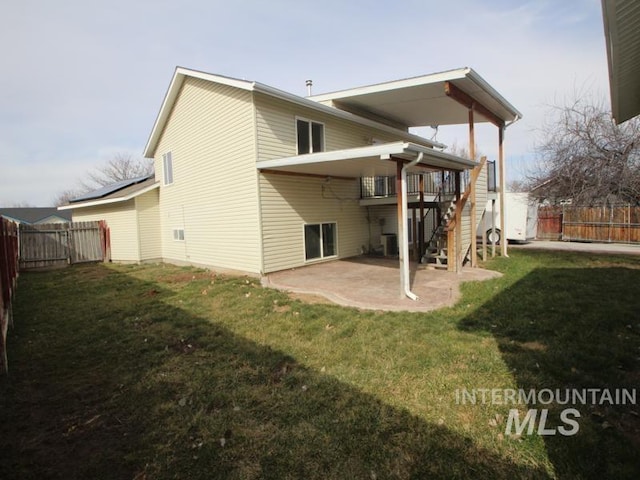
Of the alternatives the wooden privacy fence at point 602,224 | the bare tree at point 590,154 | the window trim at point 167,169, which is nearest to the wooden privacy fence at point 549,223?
the wooden privacy fence at point 602,224

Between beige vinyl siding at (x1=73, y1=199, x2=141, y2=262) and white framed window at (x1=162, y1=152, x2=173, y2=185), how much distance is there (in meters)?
1.66

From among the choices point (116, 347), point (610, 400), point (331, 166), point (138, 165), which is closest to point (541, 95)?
point (331, 166)

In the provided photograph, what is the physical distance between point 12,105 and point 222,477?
23433 mm

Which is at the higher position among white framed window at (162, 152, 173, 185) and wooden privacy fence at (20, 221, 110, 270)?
white framed window at (162, 152, 173, 185)

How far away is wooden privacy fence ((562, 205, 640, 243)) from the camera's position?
1694 cm

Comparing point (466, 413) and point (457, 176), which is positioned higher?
point (457, 176)

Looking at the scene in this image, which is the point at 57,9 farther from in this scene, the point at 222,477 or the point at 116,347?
the point at 222,477

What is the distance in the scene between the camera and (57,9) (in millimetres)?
8547

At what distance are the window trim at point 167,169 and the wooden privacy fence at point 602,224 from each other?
69.1 feet

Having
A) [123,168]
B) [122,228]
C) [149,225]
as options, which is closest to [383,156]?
[149,225]

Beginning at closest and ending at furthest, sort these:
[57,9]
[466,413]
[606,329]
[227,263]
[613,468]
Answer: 1. [613,468]
2. [466,413]
3. [606,329]
4. [57,9]
5. [227,263]

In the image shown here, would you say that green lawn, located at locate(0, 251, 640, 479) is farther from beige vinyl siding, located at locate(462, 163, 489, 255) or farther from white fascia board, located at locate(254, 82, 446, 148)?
white fascia board, located at locate(254, 82, 446, 148)

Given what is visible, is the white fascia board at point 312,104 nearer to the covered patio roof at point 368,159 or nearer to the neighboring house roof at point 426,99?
the neighboring house roof at point 426,99

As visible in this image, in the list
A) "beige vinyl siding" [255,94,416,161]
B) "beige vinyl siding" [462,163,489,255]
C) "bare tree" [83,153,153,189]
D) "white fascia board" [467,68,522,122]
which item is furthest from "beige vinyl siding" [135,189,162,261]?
"bare tree" [83,153,153,189]
